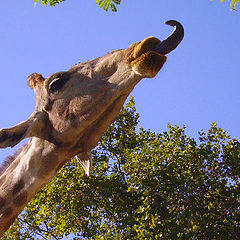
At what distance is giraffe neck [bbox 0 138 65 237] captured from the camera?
4.84 metres

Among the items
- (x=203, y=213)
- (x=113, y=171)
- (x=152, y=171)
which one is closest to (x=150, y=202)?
(x=152, y=171)

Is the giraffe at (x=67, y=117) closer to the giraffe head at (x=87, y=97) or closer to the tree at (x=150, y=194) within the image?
the giraffe head at (x=87, y=97)

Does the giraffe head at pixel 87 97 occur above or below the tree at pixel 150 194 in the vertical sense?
below

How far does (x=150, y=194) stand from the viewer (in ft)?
42.2

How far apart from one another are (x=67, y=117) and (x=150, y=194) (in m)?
8.55

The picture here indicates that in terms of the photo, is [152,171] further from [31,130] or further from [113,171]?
[31,130]

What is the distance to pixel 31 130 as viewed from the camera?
15.6ft

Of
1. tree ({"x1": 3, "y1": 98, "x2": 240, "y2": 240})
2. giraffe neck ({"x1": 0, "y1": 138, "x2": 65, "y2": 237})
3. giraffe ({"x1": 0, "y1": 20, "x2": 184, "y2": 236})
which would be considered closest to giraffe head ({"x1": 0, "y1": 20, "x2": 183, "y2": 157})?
giraffe ({"x1": 0, "y1": 20, "x2": 184, "y2": 236})

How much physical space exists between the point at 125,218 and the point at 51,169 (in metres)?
8.81

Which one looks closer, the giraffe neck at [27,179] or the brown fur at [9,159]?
the giraffe neck at [27,179]

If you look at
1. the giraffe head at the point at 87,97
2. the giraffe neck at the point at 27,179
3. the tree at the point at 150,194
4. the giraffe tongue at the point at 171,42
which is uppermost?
the tree at the point at 150,194

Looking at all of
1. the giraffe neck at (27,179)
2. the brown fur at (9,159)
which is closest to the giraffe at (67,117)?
the giraffe neck at (27,179)

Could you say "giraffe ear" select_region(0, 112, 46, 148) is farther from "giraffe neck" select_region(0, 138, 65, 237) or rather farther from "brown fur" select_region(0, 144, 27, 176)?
"brown fur" select_region(0, 144, 27, 176)

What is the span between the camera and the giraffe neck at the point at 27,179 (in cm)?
484
